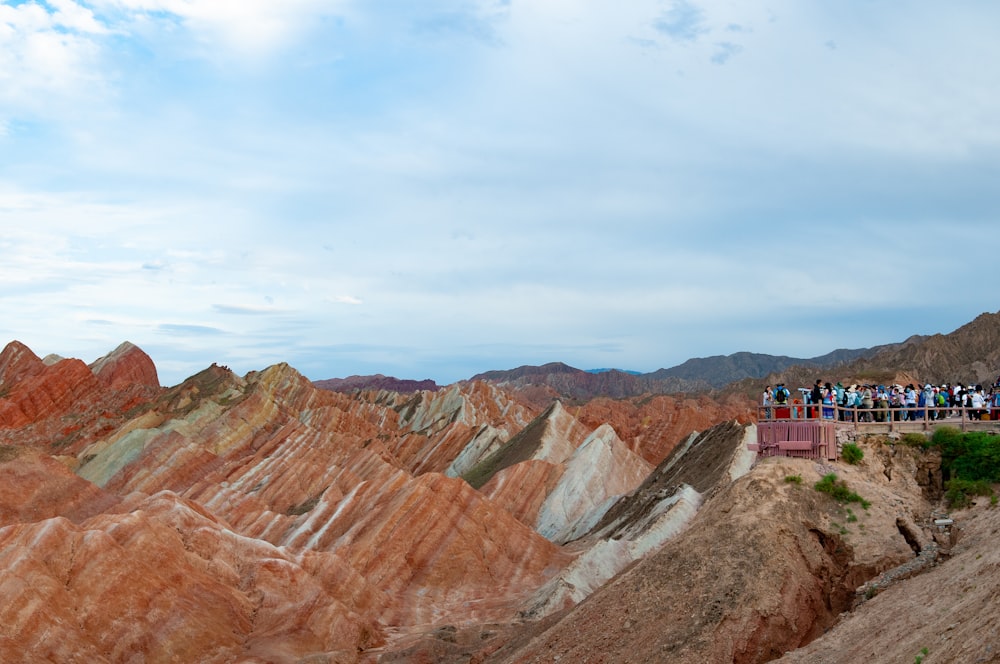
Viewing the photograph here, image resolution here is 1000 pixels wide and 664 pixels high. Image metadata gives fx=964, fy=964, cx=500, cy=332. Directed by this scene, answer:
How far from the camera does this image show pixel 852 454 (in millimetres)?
26047

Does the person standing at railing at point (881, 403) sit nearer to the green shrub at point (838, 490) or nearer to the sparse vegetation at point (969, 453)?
the sparse vegetation at point (969, 453)

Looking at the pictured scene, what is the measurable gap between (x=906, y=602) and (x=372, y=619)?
25042 mm

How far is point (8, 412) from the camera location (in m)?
98.9

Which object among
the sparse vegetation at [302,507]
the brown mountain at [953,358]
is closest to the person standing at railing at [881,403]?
the sparse vegetation at [302,507]

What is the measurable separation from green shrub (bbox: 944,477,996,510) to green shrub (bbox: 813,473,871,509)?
2227 mm

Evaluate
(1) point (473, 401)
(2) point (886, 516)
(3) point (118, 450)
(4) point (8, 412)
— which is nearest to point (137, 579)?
(2) point (886, 516)

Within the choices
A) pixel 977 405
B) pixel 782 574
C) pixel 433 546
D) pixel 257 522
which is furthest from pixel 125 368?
pixel 782 574

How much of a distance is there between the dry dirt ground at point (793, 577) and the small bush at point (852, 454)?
270 mm

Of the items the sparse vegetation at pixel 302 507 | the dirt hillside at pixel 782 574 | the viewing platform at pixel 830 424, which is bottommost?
the sparse vegetation at pixel 302 507

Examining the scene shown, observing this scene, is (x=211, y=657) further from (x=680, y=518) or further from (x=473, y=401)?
(x=473, y=401)

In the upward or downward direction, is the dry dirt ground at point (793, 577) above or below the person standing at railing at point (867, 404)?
below

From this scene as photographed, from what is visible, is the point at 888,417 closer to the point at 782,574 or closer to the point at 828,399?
the point at 828,399

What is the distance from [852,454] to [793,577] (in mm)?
5151

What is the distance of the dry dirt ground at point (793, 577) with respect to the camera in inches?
771
